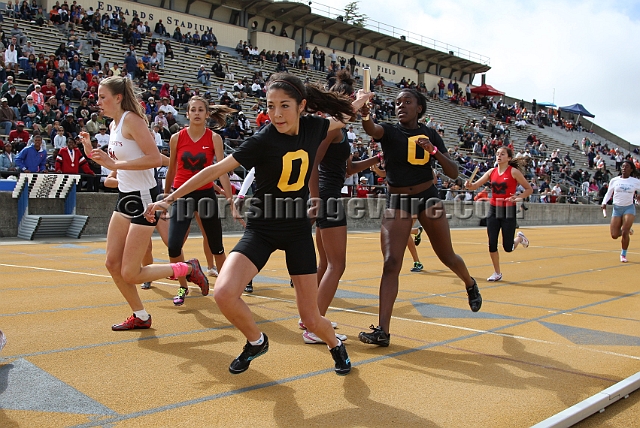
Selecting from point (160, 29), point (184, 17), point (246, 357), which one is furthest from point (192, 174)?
point (184, 17)

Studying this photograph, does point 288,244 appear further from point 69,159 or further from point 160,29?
point 160,29

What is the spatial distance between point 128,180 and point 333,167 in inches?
71.2

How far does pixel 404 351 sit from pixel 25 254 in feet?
28.4

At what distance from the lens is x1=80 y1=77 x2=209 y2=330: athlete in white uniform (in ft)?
16.7

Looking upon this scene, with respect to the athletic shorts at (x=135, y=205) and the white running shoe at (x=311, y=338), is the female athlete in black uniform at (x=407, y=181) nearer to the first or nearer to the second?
the white running shoe at (x=311, y=338)

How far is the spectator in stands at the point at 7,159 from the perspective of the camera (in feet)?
46.8

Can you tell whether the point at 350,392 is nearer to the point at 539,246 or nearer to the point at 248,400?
the point at 248,400

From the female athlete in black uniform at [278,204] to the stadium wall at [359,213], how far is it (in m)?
11.7

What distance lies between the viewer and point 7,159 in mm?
14320

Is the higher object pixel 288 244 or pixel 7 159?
pixel 7 159

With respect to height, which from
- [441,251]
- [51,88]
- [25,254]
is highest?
[51,88]

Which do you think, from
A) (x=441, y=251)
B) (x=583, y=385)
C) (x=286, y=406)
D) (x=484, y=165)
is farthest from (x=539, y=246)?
(x=484, y=165)

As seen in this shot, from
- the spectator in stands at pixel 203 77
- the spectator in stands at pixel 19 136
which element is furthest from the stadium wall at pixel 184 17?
the spectator in stands at pixel 19 136

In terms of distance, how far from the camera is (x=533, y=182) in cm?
2816
